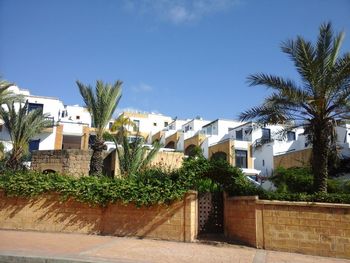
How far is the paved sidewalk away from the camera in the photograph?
9398mm

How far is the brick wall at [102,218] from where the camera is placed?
13.0 metres

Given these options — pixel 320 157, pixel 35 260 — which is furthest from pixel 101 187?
pixel 320 157

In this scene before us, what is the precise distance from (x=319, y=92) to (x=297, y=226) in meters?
4.60

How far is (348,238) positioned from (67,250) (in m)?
8.19

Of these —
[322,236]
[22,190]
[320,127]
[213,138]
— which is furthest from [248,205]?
[213,138]

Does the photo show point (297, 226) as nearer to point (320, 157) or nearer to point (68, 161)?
point (320, 157)

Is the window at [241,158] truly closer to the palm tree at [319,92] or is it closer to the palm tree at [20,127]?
the palm tree at [20,127]

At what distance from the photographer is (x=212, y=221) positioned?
13547 millimetres

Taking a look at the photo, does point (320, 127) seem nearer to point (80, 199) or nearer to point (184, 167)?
point (184, 167)

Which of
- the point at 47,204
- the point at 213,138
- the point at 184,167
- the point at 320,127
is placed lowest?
the point at 47,204

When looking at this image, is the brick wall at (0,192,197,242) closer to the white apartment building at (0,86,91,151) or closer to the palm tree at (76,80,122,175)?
the palm tree at (76,80,122,175)

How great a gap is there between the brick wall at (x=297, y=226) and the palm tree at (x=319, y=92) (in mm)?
1331

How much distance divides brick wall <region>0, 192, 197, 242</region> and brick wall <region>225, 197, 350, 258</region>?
2.05m

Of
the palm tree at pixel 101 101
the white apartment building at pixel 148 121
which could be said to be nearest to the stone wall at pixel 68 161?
the palm tree at pixel 101 101
